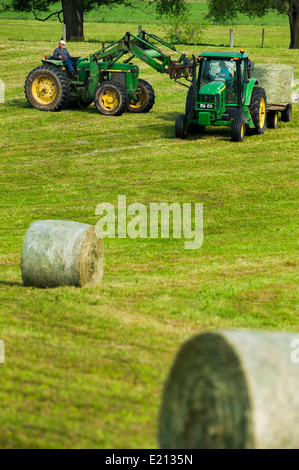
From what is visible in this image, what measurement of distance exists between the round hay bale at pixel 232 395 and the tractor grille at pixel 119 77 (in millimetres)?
20205

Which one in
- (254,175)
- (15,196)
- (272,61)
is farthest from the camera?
(272,61)

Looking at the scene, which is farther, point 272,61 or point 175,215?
point 272,61

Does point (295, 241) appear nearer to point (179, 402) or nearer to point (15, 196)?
point (15, 196)

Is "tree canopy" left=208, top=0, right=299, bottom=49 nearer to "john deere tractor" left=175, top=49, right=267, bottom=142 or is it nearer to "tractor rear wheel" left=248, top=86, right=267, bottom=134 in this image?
"tractor rear wheel" left=248, top=86, right=267, bottom=134

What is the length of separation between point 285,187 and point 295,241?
4382 mm

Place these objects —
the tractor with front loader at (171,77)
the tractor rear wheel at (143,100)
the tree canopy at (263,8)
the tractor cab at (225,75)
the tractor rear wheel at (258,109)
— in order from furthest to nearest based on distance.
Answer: the tree canopy at (263,8)
the tractor rear wheel at (143,100)
the tractor rear wheel at (258,109)
the tractor with front loader at (171,77)
the tractor cab at (225,75)

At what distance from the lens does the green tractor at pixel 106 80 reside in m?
24.4

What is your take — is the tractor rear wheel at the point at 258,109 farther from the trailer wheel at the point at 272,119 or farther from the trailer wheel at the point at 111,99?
the trailer wheel at the point at 111,99
